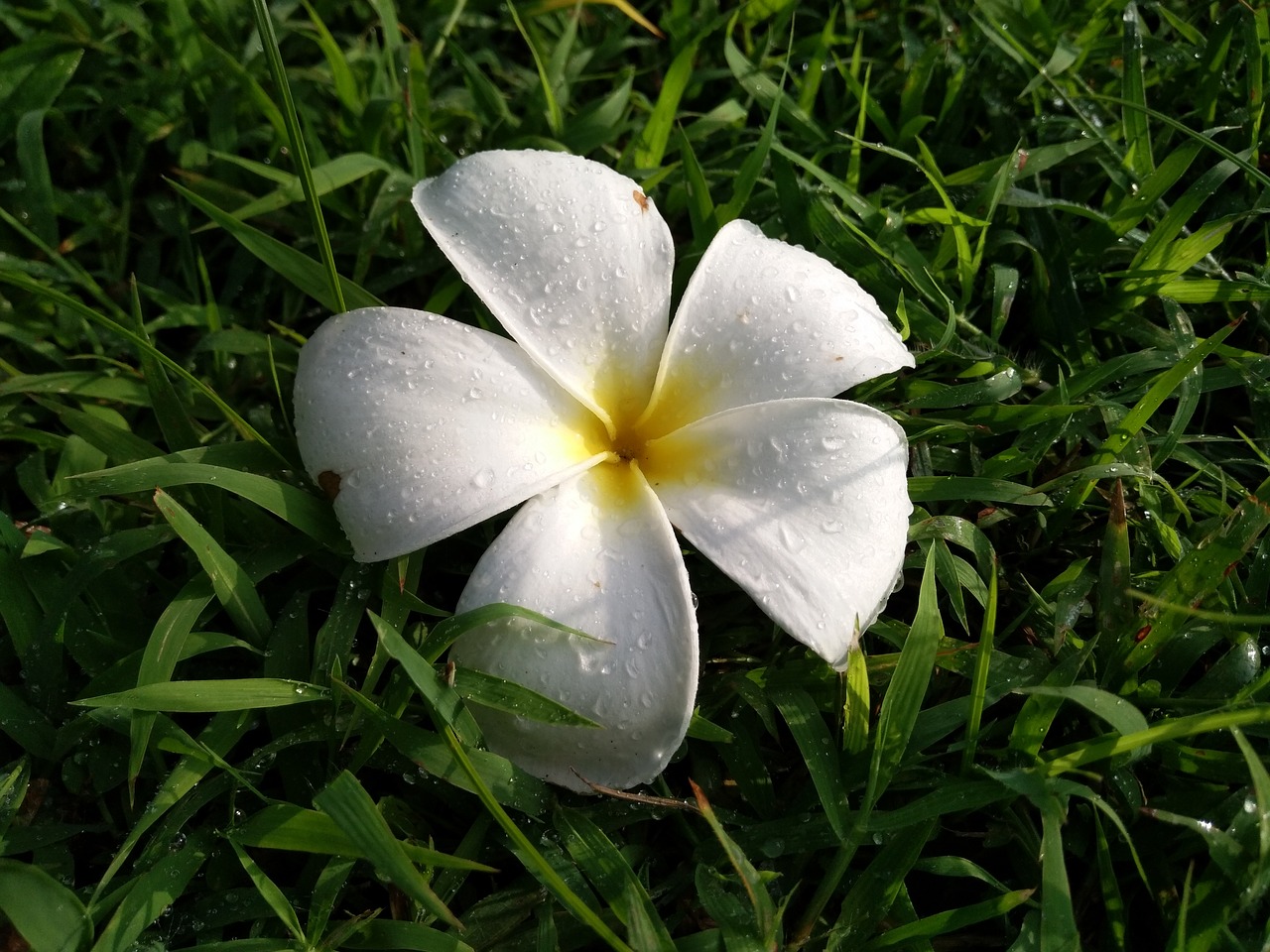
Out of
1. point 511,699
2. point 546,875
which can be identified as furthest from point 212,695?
point 546,875

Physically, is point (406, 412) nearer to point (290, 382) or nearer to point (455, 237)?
point (455, 237)

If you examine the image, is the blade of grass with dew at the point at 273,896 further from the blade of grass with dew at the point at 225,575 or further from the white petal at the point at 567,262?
the white petal at the point at 567,262

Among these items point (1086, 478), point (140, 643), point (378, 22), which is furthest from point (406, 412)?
point (378, 22)

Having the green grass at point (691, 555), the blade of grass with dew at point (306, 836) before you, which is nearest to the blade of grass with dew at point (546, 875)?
the green grass at point (691, 555)

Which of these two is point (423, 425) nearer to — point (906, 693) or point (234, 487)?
point (234, 487)

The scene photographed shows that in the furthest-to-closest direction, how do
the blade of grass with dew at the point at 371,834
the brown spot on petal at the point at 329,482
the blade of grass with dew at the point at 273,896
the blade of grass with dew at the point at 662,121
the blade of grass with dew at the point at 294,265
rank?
the blade of grass with dew at the point at 662,121
the blade of grass with dew at the point at 294,265
the brown spot on petal at the point at 329,482
the blade of grass with dew at the point at 273,896
the blade of grass with dew at the point at 371,834

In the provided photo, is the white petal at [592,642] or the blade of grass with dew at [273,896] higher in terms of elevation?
the white petal at [592,642]

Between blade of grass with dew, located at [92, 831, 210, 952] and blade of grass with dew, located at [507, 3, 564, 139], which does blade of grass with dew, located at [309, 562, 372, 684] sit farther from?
blade of grass with dew, located at [507, 3, 564, 139]

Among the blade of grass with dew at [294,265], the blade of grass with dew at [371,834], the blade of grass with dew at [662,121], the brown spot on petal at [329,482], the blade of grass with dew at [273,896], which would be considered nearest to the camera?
the blade of grass with dew at [371,834]

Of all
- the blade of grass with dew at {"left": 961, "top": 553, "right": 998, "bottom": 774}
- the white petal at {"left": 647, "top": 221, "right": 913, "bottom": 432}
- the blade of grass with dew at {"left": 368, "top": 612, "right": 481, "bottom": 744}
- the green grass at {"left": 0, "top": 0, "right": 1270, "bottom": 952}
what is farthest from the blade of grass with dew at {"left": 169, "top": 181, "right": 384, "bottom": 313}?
the blade of grass with dew at {"left": 961, "top": 553, "right": 998, "bottom": 774}
